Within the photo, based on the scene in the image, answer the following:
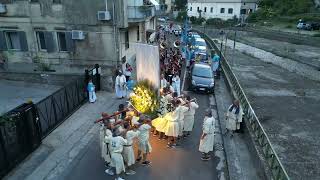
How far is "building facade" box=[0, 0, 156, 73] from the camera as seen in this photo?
707 inches

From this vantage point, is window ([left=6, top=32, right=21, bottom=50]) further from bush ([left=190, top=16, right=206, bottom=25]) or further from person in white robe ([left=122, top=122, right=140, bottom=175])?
bush ([left=190, top=16, right=206, bottom=25])

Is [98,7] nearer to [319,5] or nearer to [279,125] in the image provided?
[279,125]

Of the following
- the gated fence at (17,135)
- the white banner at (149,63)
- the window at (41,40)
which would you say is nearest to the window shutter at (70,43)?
the window at (41,40)

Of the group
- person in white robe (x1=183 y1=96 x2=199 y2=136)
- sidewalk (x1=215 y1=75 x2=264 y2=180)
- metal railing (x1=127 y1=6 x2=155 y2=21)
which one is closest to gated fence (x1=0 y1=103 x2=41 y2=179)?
person in white robe (x1=183 y1=96 x2=199 y2=136)

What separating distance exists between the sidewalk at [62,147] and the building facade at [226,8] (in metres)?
54.8

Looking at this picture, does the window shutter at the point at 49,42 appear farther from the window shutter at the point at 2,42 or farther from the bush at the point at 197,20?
the bush at the point at 197,20

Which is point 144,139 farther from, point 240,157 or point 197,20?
point 197,20

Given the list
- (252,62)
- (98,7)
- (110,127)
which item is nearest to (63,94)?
(110,127)

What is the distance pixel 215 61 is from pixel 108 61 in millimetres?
8045

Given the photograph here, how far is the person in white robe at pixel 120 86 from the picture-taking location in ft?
52.7

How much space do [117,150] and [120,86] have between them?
780cm

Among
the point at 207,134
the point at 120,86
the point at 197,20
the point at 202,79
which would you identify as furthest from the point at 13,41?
the point at 197,20

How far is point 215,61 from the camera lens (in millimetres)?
21922

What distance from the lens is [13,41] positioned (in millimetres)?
19859
